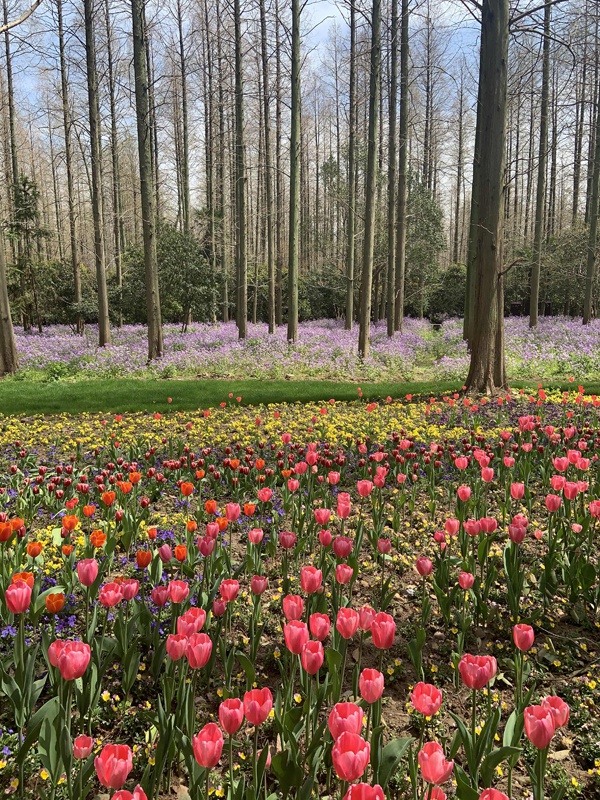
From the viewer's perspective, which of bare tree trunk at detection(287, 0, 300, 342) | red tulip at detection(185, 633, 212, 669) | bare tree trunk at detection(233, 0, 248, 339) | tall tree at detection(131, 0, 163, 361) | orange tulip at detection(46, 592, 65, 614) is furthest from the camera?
bare tree trunk at detection(233, 0, 248, 339)

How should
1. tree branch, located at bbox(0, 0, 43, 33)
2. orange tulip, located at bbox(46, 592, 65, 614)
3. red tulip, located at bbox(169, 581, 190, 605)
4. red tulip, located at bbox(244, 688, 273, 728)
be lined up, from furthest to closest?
1. tree branch, located at bbox(0, 0, 43, 33)
2. red tulip, located at bbox(169, 581, 190, 605)
3. orange tulip, located at bbox(46, 592, 65, 614)
4. red tulip, located at bbox(244, 688, 273, 728)

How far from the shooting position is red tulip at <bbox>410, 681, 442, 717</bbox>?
137 centimetres

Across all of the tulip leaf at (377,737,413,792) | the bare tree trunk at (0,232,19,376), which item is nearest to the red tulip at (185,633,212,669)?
the tulip leaf at (377,737,413,792)

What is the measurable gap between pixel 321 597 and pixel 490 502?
2617 mm

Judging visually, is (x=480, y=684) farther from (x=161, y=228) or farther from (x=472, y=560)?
(x=161, y=228)

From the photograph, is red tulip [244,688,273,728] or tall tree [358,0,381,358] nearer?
red tulip [244,688,273,728]

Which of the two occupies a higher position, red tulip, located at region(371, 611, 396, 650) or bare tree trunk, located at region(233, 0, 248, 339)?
bare tree trunk, located at region(233, 0, 248, 339)

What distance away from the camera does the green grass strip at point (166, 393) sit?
889 centimetres

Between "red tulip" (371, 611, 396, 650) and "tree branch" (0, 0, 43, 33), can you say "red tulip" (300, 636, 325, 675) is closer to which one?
"red tulip" (371, 611, 396, 650)

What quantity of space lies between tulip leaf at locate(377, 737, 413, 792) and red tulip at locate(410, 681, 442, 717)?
0.18m

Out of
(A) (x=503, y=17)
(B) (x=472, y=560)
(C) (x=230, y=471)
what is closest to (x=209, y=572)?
(B) (x=472, y=560)

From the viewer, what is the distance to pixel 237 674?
8.06ft

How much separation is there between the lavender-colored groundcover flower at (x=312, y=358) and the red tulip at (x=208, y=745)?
470 inches

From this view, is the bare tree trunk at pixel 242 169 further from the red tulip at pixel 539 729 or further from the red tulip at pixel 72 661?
the red tulip at pixel 539 729
